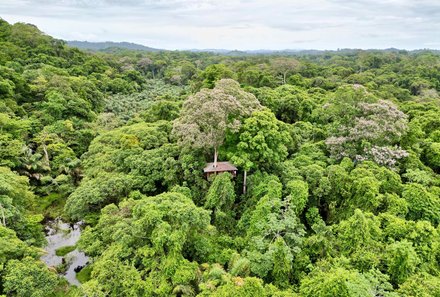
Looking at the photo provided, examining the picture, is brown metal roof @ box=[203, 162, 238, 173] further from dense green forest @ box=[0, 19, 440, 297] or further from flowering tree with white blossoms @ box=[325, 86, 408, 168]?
flowering tree with white blossoms @ box=[325, 86, 408, 168]

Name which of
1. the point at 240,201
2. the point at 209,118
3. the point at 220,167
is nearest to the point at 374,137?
the point at 240,201

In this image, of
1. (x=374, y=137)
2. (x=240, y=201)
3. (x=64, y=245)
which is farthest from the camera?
(x=64, y=245)

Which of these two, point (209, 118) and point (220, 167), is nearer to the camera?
point (209, 118)

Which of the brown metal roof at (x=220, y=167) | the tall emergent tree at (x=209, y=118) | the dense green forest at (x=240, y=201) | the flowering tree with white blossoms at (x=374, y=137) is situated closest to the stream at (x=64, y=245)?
the dense green forest at (x=240, y=201)

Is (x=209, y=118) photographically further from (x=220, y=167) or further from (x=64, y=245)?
(x=64, y=245)

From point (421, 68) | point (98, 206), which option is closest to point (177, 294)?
point (98, 206)

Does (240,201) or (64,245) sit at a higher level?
(240,201)
